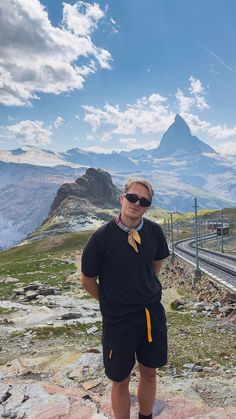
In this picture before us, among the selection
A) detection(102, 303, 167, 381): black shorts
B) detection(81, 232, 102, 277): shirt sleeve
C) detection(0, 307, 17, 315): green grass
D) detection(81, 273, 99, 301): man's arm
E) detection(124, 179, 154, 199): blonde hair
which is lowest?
detection(0, 307, 17, 315): green grass

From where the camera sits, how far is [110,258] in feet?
20.9

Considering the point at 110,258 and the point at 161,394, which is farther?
the point at 161,394

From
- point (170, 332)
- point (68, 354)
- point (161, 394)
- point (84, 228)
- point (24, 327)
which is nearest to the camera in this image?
point (161, 394)

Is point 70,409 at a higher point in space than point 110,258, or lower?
lower

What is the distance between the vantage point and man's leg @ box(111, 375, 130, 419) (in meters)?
6.52

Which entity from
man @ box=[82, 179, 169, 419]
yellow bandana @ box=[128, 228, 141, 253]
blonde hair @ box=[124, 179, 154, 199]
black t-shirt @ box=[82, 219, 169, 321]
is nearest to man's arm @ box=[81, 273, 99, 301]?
man @ box=[82, 179, 169, 419]

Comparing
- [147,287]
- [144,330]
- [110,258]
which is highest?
[110,258]

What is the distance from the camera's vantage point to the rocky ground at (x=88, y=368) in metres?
8.09

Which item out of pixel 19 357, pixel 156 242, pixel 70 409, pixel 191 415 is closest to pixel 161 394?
pixel 191 415

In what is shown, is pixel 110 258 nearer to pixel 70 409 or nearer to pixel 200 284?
pixel 70 409

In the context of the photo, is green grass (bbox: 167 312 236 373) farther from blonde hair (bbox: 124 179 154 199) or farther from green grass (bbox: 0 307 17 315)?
green grass (bbox: 0 307 17 315)

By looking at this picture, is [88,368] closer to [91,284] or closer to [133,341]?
[133,341]

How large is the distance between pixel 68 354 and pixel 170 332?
14.3 feet

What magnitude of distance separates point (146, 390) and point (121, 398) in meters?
0.55
